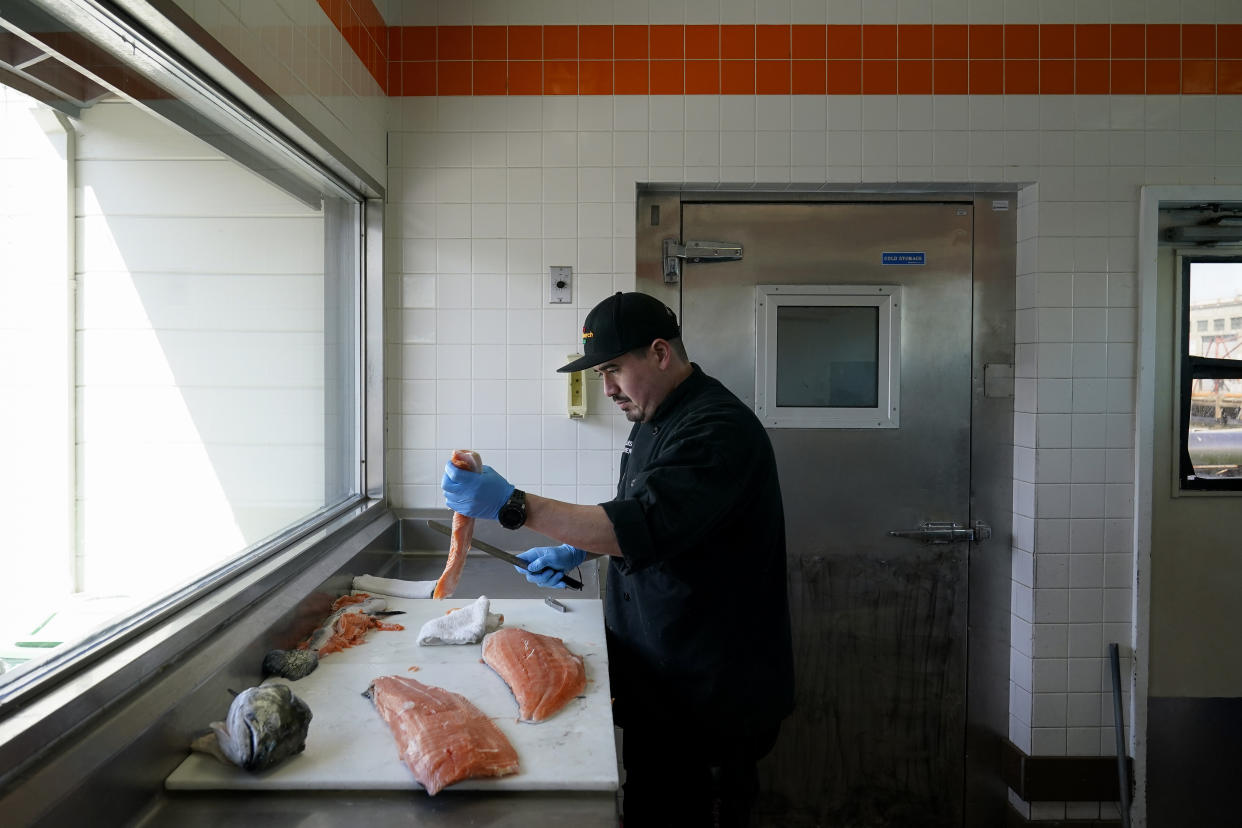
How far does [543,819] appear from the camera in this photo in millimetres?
1253

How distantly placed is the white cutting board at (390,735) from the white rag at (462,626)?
0.07 ft

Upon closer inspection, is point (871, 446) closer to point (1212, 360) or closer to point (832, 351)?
point (832, 351)

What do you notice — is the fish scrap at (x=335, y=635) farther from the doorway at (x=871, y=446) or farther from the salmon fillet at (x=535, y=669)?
the doorway at (x=871, y=446)

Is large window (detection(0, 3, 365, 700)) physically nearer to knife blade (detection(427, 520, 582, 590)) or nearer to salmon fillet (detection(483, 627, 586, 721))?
knife blade (detection(427, 520, 582, 590))

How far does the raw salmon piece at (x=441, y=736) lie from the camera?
1312 millimetres

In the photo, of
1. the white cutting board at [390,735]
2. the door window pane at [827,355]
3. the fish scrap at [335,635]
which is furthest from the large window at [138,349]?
the door window pane at [827,355]

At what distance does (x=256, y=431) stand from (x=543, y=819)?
160cm

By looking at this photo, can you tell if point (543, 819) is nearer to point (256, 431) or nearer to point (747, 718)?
point (747, 718)

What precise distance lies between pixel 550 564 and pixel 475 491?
0.52 metres

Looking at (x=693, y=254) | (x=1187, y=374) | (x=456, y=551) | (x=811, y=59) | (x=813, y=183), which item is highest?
(x=811, y=59)

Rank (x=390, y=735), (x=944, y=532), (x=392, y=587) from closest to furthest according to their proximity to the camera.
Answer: (x=390, y=735)
(x=392, y=587)
(x=944, y=532)

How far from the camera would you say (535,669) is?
5.55ft

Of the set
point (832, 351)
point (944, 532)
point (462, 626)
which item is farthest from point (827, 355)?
point (462, 626)

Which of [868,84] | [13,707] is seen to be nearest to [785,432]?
[868,84]
